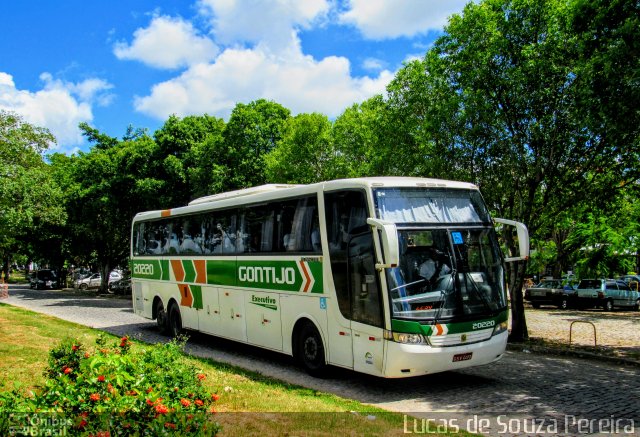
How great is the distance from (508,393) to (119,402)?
6.85 m

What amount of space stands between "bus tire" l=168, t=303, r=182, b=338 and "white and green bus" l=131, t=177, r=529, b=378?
3.50 m

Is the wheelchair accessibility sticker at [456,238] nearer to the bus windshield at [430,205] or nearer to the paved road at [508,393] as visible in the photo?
the bus windshield at [430,205]

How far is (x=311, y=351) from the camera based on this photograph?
11.0m

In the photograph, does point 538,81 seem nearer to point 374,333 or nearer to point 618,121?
point 618,121

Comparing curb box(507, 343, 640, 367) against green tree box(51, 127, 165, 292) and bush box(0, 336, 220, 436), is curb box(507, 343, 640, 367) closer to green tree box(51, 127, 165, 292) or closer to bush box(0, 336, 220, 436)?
bush box(0, 336, 220, 436)

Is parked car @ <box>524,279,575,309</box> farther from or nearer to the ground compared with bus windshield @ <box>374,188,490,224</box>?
nearer to the ground

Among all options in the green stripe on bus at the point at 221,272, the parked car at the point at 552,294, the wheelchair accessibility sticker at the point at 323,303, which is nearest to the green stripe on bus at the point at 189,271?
the green stripe on bus at the point at 221,272

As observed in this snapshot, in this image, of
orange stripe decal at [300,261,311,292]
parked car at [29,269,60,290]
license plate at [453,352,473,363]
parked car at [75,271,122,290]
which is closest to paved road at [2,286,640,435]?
license plate at [453,352,473,363]

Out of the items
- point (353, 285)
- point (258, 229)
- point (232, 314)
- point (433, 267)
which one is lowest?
point (232, 314)

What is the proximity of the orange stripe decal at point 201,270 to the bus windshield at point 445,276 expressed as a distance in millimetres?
7170

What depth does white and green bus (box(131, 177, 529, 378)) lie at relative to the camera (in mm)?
8906

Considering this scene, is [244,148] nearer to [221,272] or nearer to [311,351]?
[221,272]

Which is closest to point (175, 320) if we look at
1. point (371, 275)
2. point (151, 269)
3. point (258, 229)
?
point (151, 269)

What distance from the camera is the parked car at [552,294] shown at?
107 ft
